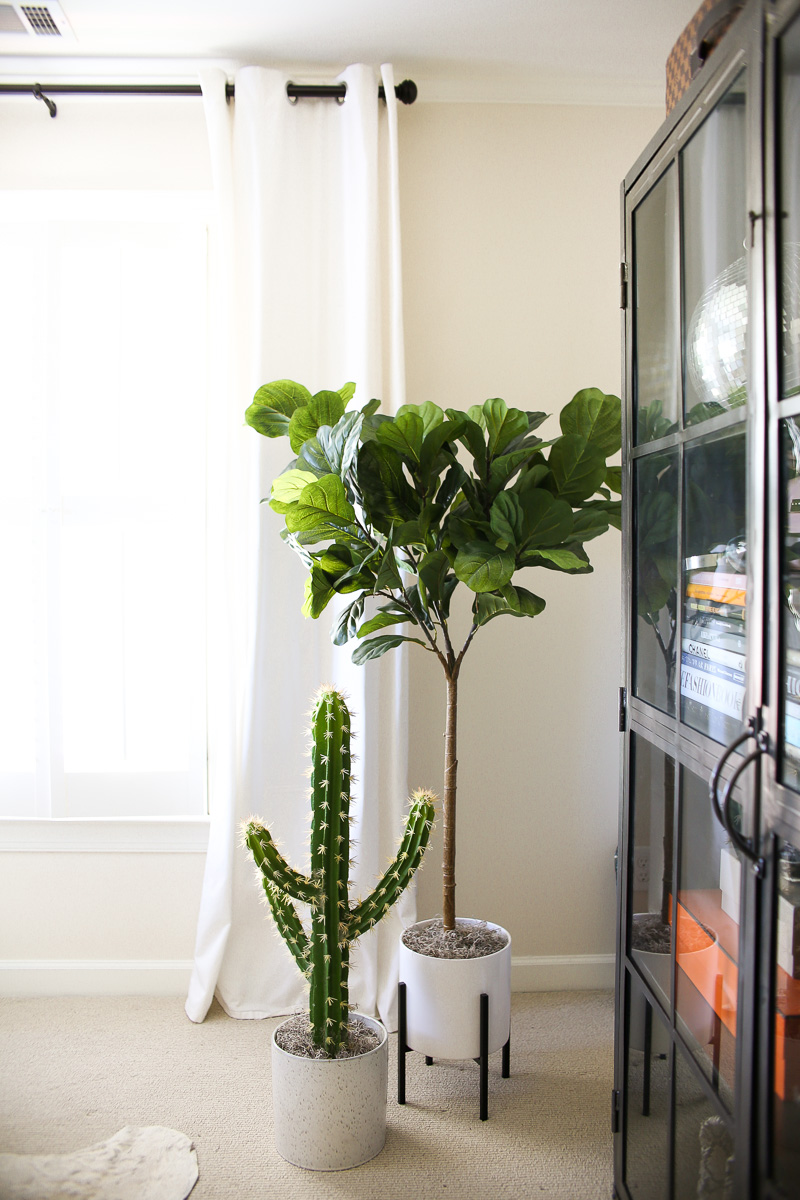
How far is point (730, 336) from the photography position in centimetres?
114

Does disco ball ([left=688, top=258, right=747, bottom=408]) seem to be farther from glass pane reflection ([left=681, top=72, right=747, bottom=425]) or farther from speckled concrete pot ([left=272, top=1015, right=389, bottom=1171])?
speckled concrete pot ([left=272, top=1015, right=389, bottom=1171])

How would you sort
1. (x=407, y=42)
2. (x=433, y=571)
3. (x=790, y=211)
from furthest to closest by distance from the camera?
(x=407, y=42) → (x=433, y=571) → (x=790, y=211)

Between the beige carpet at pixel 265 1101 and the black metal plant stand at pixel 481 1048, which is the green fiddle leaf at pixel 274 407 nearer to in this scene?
the black metal plant stand at pixel 481 1048

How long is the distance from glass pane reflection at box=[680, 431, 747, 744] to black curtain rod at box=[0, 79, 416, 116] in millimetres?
1607

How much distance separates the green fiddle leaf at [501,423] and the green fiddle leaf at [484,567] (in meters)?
0.26

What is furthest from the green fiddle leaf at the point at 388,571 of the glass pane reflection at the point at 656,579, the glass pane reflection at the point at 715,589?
the glass pane reflection at the point at 715,589

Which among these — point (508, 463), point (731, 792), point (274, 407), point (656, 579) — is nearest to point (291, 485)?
point (274, 407)

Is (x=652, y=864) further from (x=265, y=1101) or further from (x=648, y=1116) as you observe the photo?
(x=265, y=1101)

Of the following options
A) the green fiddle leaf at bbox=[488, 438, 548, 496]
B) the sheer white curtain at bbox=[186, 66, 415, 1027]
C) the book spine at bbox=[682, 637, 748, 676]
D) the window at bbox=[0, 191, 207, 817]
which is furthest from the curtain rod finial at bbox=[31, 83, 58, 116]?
the book spine at bbox=[682, 637, 748, 676]

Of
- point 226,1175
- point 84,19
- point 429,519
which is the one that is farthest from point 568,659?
point 84,19

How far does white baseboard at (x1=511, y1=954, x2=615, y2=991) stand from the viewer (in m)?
2.51

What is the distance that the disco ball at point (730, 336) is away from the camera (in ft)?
3.17

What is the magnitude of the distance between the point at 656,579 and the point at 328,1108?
4.04 ft

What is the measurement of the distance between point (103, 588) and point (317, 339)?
3.11ft
